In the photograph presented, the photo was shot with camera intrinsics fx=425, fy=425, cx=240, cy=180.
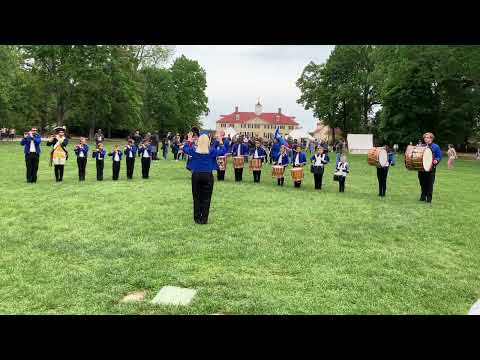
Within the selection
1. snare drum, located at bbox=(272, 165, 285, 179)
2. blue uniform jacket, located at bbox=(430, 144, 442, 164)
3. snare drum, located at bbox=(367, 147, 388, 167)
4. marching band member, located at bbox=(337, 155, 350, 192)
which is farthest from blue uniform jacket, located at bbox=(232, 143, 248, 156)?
blue uniform jacket, located at bbox=(430, 144, 442, 164)

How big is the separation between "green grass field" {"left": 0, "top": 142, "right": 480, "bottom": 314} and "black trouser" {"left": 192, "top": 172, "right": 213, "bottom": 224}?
33 centimetres

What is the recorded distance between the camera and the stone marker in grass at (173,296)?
474 centimetres

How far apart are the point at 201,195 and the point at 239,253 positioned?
7.91 feet

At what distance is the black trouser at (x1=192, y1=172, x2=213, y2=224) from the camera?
28.9 feet

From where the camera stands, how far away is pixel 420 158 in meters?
12.3

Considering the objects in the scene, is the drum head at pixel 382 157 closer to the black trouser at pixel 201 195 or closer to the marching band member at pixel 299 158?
the marching band member at pixel 299 158

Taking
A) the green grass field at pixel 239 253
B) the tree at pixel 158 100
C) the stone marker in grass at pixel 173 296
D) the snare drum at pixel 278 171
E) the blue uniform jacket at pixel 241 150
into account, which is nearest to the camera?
the stone marker in grass at pixel 173 296

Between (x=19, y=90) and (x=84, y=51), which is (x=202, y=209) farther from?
(x=19, y=90)

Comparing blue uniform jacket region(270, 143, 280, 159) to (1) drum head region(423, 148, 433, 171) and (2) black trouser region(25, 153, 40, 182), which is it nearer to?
(1) drum head region(423, 148, 433, 171)

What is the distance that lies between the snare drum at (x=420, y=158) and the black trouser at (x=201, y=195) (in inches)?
264

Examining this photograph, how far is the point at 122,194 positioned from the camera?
12555 millimetres

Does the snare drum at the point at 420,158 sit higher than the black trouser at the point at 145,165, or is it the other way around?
the snare drum at the point at 420,158

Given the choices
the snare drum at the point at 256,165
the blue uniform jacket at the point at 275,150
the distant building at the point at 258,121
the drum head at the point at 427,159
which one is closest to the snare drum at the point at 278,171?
the snare drum at the point at 256,165

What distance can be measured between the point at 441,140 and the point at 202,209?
4422 cm
